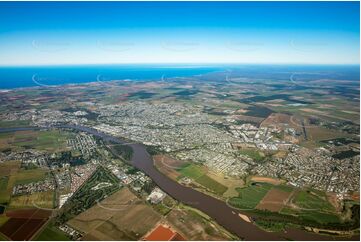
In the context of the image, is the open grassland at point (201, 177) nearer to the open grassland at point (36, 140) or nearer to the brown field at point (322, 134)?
the open grassland at point (36, 140)

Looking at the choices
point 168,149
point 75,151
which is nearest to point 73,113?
point 75,151

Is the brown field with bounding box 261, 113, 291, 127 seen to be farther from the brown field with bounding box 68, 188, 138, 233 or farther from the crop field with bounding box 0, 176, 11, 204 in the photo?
the crop field with bounding box 0, 176, 11, 204

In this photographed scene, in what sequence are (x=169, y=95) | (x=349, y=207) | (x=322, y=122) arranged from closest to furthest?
(x=349, y=207) → (x=322, y=122) → (x=169, y=95)

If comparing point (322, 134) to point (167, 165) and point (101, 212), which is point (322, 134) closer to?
point (167, 165)

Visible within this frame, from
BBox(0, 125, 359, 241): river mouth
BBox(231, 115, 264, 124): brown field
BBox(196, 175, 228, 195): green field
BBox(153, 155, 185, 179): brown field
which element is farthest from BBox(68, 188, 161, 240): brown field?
BBox(231, 115, 264, 124): brown field

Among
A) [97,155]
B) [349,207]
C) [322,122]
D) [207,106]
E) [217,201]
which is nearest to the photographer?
[349,207]

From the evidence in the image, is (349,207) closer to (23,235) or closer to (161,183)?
(161,183)
